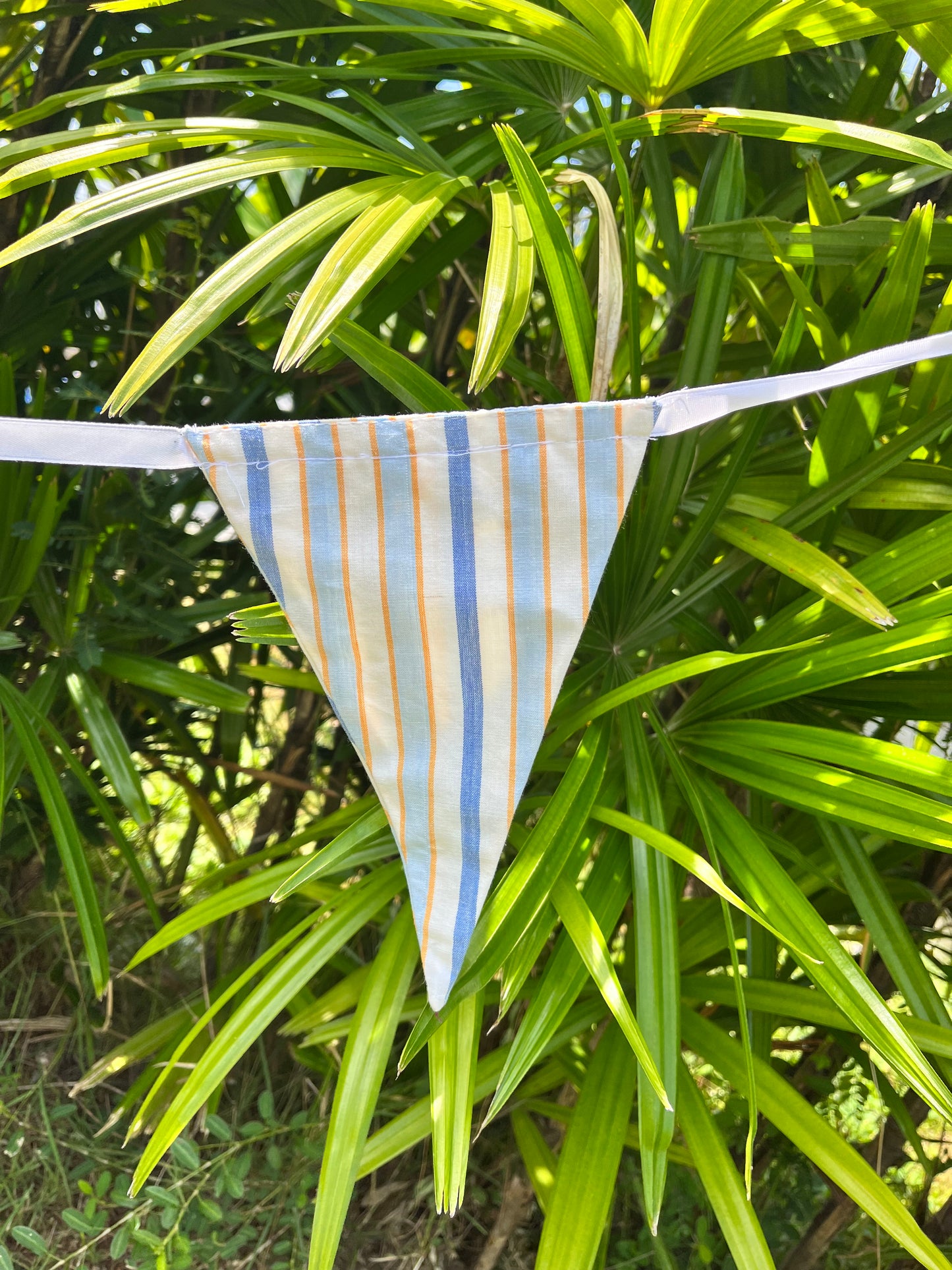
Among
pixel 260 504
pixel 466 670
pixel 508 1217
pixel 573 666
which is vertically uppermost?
pixel 260 504

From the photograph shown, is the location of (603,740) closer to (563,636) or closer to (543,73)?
(563,636)

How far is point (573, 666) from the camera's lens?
93 centimetres

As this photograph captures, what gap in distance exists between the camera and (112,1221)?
0.91 meters

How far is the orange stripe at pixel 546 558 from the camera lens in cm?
48

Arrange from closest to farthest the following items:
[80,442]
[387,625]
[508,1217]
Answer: [80,442] < [387,625] < [508,1217]

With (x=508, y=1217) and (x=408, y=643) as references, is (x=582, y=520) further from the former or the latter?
(x=508, y=1217)

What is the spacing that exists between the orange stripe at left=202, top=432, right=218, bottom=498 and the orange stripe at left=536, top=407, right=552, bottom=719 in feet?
0.56

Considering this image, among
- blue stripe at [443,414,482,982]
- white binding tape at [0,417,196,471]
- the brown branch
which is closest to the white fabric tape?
white binding tape at [0,417,196,471]

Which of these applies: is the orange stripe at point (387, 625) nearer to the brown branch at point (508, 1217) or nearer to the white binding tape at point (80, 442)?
the white binding tape at point (80, 442)

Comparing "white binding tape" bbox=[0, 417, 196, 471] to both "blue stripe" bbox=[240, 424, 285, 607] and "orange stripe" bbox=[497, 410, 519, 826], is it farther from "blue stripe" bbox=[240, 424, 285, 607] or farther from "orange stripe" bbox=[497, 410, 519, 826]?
"orange stripe" bbox=[497, 410, 519, 826]

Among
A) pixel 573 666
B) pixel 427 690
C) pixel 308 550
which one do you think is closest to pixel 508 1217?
pixel 573 666

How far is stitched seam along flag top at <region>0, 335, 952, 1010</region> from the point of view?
458 millimetres

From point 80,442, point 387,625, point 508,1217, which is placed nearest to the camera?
point 80,442

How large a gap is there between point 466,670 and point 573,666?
0.40 m
